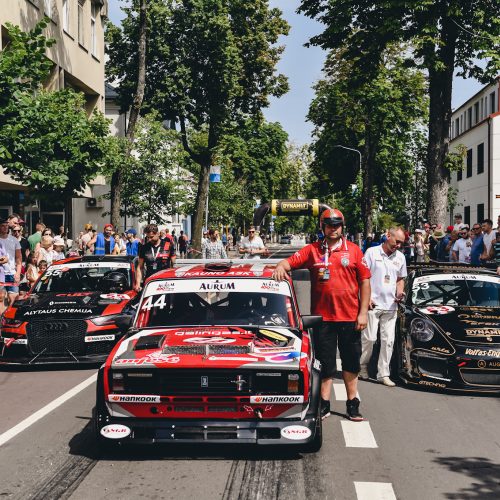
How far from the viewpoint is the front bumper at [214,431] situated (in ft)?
18.0

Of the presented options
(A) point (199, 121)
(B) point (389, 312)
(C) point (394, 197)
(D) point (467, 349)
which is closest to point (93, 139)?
(B) point (389, 312)

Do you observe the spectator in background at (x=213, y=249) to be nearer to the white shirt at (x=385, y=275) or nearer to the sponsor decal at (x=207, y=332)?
the white shirt at (x=385, y=275)

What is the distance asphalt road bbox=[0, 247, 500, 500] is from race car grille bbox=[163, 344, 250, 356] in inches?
30.7

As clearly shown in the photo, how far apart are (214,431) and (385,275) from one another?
4.29m

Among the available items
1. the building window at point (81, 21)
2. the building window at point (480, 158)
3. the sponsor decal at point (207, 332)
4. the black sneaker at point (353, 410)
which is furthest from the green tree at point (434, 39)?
the building window at point (480, 158)

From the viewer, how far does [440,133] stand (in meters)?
22.5

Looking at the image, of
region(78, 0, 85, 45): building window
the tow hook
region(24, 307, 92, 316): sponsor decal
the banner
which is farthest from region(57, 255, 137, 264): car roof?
the banner

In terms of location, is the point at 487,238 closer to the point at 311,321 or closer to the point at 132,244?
the point at 311,321

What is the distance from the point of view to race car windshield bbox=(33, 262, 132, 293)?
11.3 metres

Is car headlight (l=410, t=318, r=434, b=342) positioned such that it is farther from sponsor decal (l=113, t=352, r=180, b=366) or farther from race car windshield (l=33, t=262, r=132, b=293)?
race car windshield (l=33, t=262, r=132, b=293)

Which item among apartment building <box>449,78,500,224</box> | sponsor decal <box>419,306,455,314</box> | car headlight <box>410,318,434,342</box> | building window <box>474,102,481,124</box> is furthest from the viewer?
building window <box>474,102,481,124</box>

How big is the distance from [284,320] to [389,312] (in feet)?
9.59

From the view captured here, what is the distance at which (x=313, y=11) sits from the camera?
992 inches

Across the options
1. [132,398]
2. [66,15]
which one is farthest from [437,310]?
[66,15]
